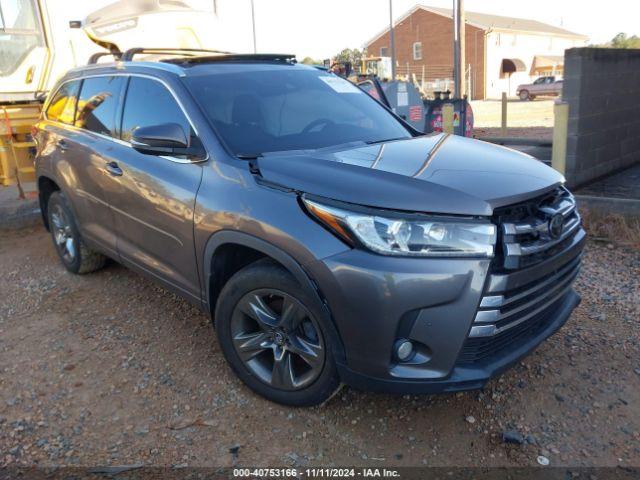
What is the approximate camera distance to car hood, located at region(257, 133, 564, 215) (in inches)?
99.3

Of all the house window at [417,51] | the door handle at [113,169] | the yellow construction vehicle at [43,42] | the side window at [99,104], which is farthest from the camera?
the house window at [417,51]

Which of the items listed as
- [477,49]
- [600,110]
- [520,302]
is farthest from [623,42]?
[520,302]

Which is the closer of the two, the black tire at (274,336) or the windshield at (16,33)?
the black tire at (274,336)

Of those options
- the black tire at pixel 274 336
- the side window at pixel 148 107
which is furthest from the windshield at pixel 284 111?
the black tire at pixel 274 336

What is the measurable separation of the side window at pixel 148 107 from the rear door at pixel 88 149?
21 centimetres

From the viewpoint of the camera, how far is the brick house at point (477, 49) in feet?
147

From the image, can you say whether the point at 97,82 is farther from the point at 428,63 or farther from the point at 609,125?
the point at 428,63

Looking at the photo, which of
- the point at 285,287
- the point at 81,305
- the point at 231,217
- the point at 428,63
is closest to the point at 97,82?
the point at 81,305

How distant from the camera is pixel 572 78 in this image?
689 cm

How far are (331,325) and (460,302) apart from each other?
592mm

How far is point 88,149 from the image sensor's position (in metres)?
4.31

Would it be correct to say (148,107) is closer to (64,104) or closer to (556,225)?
(64,104)

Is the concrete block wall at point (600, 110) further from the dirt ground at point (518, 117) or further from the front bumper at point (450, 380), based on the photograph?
the dirt ground at point (518, 117)

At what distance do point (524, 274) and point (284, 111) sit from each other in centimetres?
186
